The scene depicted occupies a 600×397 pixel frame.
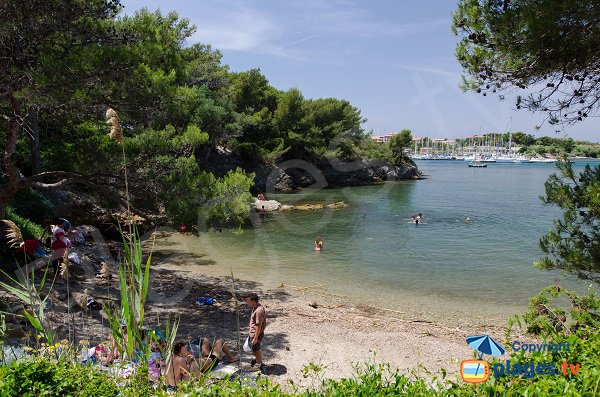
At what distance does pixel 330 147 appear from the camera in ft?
160

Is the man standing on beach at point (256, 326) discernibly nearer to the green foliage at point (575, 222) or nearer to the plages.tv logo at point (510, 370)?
the plages.tv logo at point (510, 370)

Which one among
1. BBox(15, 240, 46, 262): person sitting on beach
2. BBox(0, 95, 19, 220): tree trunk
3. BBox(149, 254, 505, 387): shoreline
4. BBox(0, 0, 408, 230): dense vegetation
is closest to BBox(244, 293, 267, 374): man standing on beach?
BBox(149, 254, 505, 387): shoreline

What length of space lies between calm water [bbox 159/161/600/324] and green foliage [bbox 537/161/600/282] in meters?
0.35

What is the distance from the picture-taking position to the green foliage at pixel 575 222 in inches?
230

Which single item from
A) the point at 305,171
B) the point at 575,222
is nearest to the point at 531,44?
the point at 575,222

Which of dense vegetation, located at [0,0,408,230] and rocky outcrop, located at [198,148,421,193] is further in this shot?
rocky outcrop, located at [198,148,421,193]

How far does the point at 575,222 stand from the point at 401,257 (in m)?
11.7

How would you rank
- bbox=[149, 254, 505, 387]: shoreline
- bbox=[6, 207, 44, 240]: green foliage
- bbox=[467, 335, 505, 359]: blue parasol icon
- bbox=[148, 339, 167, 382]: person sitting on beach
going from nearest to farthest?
bbox=[148, 339, 167, 382]: person sitting on beach
bbox=[467, 335, 505, 359]: blue parasol icon
bbox=[149, 254, 505, 387]: shoreline
bbox=[6, 207, 44, 240]: green foliage

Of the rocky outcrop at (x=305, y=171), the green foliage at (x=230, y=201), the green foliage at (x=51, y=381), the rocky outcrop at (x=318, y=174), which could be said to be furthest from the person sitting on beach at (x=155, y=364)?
the rocky outcrop at (x=318, y=174)

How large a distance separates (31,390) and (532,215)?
32.8 meters

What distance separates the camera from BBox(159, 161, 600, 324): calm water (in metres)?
12.4

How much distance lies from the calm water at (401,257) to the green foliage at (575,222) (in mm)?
352

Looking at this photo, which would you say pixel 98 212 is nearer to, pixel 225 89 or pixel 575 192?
pixel 575 192

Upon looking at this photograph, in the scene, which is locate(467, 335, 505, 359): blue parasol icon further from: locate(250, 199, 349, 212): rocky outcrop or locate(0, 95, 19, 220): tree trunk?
locate(250, 199, 349, 212): rocky outcrop
